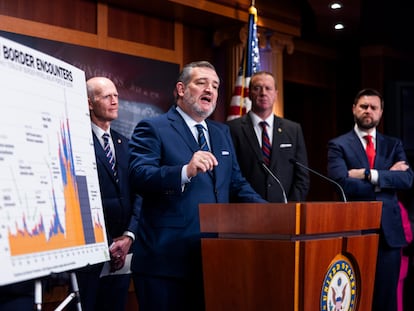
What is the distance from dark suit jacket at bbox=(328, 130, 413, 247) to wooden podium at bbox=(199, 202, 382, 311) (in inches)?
63.0

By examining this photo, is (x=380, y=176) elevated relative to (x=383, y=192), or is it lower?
elevated

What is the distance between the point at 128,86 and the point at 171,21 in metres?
0.81

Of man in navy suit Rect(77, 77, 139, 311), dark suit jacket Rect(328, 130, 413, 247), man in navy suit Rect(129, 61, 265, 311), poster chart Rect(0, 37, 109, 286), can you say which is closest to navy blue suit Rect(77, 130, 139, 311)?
man in navy suit Rect(77, 77, 139, 311)

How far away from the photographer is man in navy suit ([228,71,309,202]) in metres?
4.21

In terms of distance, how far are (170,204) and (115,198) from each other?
840mm

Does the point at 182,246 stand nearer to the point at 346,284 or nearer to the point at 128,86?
the point at 346,284

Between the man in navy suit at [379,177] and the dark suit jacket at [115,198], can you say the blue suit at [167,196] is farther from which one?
the man in navy suit at [379,177]

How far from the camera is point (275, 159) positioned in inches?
168

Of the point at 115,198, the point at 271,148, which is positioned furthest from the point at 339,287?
the point at 271,148

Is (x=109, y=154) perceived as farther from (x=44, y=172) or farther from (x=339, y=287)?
(x=44, y=172)

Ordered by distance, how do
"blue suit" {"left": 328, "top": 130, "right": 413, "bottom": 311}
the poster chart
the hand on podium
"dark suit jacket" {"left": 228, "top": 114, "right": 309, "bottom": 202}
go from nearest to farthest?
the poster chart < the hand on podium < "dark suit jacket" {"left": 228, "top": 114, "right": 309, "bottom": 202} < "blue suit" {"left": 328, "top": 130, "right": 413, "bottom": 311}

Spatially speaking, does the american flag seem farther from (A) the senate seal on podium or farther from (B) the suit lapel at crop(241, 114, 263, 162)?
(A) the senate seal on podium

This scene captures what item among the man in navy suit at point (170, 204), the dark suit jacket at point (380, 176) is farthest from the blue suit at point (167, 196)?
the dark suit jacket at point (380, 176)

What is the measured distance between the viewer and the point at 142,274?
9.58 feet
